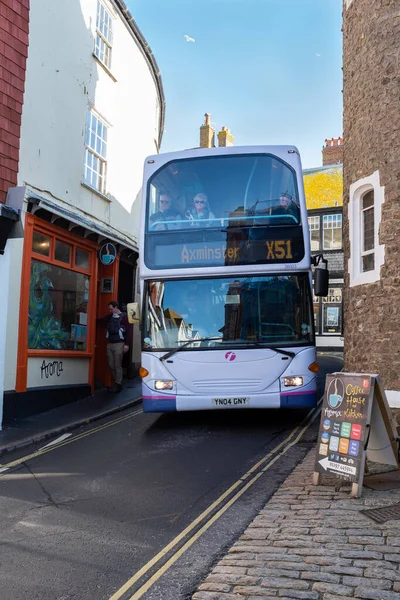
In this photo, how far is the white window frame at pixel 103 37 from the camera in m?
13.8

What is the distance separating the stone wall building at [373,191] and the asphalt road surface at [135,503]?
170cm

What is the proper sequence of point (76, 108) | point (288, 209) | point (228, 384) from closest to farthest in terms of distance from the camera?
point (228, 384)
point (288, 209)
point (76, 108)

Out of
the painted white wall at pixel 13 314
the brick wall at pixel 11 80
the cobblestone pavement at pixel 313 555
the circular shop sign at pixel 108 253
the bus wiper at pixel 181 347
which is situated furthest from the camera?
the circular shop sign at pixel 108 253

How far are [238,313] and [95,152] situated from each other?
7253 mm

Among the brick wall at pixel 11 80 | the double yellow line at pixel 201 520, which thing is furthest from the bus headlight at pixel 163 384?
the brick wall at pixel 11 80

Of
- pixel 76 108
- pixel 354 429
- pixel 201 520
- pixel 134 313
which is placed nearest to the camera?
pixel 201 520

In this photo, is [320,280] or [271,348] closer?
[271,348]

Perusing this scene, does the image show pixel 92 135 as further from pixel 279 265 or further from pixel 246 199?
pixel 279 265

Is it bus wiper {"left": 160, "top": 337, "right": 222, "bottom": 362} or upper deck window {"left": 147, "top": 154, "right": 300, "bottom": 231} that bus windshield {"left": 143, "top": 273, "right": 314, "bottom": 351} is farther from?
upper deck window {"left": 147, "top": 154, "right": 300, "bottom": 231}

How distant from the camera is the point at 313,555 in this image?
3836 millimetres

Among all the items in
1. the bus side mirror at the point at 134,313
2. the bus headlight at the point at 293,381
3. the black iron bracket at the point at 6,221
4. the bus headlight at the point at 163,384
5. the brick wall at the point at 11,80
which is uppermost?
the brick wall at the point at 11,80

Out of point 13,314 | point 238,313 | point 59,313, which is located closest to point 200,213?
point 238,313

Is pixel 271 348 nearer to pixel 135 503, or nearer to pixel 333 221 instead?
pixel 135 503

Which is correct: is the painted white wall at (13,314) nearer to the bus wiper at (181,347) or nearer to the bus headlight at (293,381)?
the bus wiper at (181,347)
